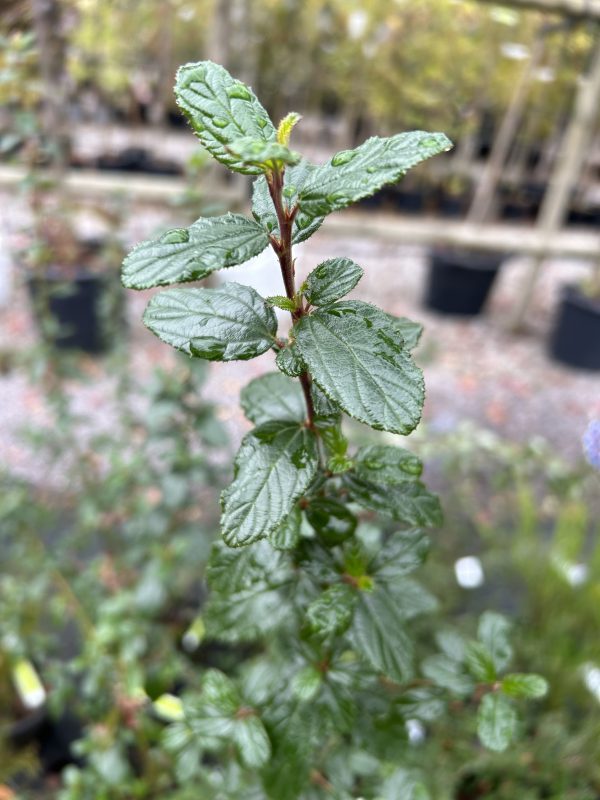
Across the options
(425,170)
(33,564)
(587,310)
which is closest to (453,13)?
(425,170)

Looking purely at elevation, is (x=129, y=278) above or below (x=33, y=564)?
above

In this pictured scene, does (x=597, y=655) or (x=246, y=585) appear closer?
(x=246, y=585)

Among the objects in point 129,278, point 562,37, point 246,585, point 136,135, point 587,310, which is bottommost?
point 587,310

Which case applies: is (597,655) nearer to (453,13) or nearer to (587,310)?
(587,310)

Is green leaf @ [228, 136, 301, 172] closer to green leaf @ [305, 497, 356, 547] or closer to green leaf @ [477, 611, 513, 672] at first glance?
green leaf @ [305, 497, 356, 547]

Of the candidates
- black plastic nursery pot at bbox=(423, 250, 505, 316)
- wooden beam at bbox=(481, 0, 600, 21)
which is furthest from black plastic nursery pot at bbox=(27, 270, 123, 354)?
wooden beam at bbox=(481, 0, 600, 21)

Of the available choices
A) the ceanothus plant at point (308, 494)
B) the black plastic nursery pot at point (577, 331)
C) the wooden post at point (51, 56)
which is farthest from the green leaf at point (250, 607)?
the black plastic nursery pot at point (577, 331)

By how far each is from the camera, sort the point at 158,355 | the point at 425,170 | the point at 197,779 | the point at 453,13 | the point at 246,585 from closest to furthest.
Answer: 1. the point at 246,585
2. the point at 197,779
3. the point at 158,355
4. the point at 453,13
5. the point at 425,170

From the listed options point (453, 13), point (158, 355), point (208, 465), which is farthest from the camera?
point (453, 13)
